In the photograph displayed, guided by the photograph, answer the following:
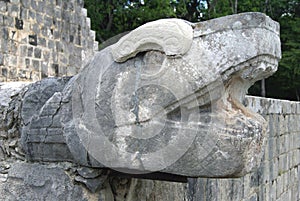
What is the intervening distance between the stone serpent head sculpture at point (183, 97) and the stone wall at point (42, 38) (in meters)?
4.37

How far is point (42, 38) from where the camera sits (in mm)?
6820

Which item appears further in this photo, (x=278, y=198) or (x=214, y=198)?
(x=278, y=198)

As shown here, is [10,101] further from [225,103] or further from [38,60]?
[38,60]

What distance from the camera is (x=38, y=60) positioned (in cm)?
670

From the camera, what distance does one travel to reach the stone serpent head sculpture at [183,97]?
72.2 inches

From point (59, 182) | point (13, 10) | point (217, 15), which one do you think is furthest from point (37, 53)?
point (217, 15)

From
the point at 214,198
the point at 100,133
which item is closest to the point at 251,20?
the point at 100,133

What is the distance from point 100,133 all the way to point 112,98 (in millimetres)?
170

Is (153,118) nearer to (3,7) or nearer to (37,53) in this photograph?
(3,7)

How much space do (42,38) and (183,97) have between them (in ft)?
17.4

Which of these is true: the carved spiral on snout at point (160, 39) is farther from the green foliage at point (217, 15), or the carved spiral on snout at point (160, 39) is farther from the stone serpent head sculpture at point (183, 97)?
the green foliage at point (217, 15)

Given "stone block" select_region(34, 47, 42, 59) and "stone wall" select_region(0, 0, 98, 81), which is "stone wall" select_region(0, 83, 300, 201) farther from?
"stone block" select_region(34, 47, 42, 59)

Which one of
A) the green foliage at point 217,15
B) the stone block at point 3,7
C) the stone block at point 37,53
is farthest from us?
the green foliage at point 217,15

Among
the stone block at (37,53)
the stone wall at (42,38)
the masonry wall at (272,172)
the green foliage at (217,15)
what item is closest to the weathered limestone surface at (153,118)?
the masonry wall at (272,172)
